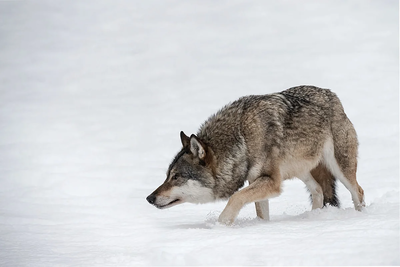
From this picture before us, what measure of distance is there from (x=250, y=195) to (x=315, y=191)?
1.35 meters

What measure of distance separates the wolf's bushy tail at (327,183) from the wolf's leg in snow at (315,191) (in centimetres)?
5

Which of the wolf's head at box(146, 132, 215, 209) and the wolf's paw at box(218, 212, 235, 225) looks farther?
the wolf's head at box(146, 132, 215, 209)

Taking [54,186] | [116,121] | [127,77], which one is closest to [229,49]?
[127,77]

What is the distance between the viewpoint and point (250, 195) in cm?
457

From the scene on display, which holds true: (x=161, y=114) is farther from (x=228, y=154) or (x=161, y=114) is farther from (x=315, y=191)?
(x=228, y=154)

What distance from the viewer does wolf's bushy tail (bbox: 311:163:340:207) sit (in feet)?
18.3

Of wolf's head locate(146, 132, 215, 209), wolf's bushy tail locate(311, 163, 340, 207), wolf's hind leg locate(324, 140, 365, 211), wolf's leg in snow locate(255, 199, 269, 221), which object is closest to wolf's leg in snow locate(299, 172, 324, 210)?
wolf's bushy tail locate(311, 163, 340, 207)

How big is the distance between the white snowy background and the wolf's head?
27cm

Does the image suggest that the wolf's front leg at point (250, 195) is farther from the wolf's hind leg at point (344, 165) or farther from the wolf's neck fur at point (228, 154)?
the wolf's hind leg at point (344, 165)

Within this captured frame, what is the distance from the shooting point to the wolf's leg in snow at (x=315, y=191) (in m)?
5.59

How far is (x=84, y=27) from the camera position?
878 inches

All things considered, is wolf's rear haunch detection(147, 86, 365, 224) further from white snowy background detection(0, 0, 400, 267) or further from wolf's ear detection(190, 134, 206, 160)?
white snowy background detection(0, 0, 400, 267)

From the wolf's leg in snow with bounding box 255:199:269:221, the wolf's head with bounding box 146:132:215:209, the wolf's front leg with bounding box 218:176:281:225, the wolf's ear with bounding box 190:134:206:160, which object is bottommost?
the wolf's leg in snow with bounding box 255:199:269:221

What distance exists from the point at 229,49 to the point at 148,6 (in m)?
6.10
